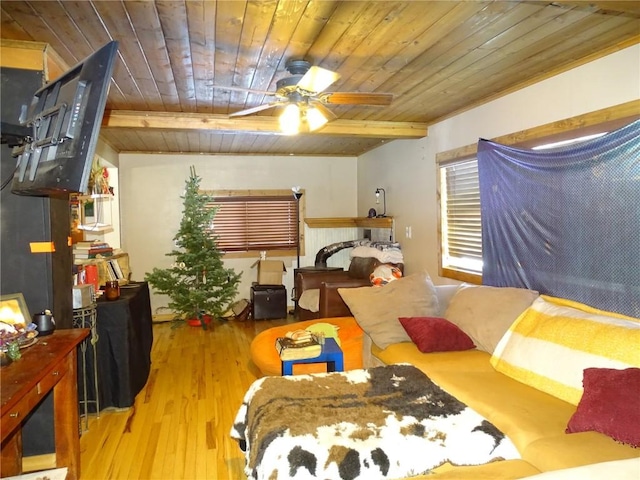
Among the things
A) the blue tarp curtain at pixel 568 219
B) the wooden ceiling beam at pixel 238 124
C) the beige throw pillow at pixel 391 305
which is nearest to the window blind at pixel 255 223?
the wooden ceiling beam at pixel 238 124

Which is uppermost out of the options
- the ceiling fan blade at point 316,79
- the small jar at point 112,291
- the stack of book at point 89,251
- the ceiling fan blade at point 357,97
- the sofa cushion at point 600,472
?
the ceiling fan blade at point 316,79

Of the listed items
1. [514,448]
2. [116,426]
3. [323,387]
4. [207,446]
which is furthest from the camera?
[116,426]

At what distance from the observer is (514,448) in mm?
1753

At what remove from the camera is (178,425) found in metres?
2.95

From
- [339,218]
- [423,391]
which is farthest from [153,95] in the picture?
[339,218]

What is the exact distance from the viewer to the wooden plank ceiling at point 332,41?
6.53ft

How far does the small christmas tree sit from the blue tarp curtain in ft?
12.0

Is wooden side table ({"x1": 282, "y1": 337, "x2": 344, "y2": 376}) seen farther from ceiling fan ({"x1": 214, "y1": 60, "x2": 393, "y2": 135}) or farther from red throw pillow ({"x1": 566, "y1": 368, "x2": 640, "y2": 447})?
ceiling fan ({"x1": 214, "y1": 60, "x2": 393, "y2": 135})

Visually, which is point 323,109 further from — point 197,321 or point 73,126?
point 197,321

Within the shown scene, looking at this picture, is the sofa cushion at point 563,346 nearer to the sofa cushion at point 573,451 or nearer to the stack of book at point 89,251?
the sofa cushion at point 573,451

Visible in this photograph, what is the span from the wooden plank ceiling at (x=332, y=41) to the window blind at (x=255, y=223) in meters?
2.79

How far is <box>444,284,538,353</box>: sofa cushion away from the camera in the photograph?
8.90 ft

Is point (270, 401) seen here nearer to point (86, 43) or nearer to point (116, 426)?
point (116, 426)

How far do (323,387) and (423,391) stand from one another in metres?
0.51
